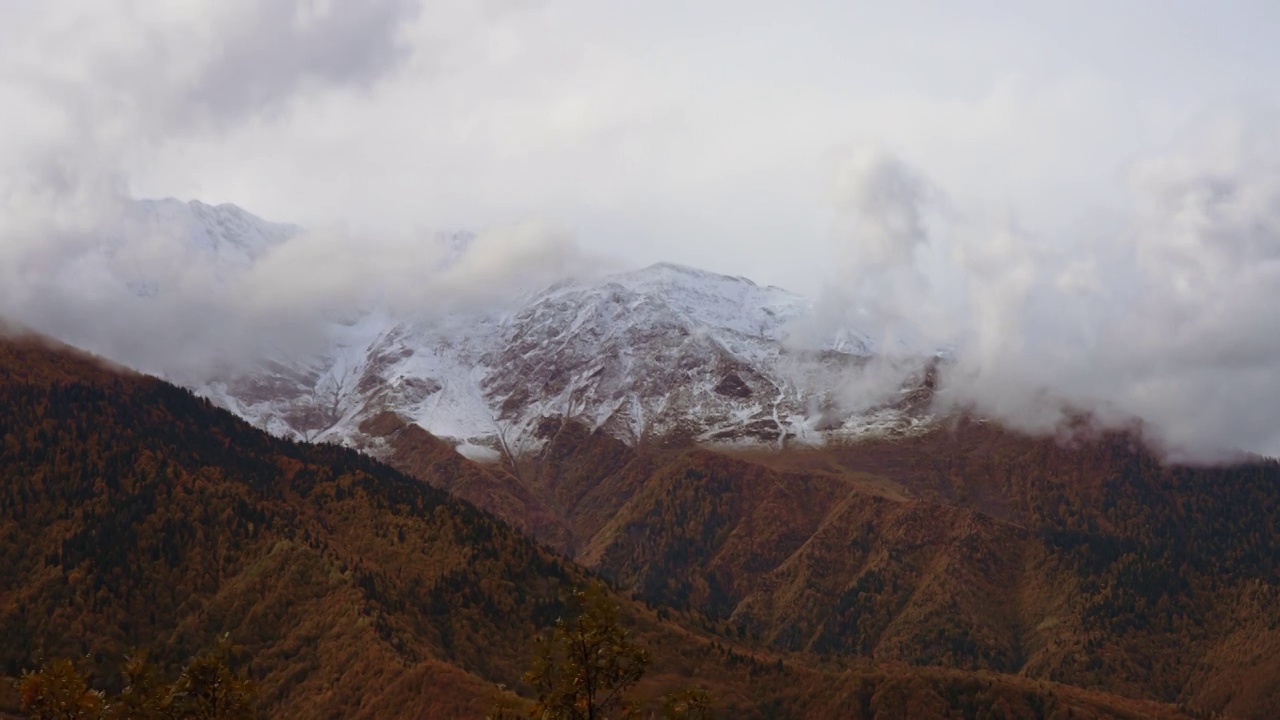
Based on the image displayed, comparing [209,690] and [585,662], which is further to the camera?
[209,690]

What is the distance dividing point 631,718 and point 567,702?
3.81 metres

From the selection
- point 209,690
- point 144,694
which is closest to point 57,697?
point 144,694

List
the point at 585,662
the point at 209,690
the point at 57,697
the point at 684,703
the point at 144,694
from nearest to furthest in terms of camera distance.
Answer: the point at 684,703, the point at 144,694, the point at 585,662, the point at 57,697, the point at 209,690

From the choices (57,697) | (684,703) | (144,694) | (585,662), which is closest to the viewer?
(684,703)

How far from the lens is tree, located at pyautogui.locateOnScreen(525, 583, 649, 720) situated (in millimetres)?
67250

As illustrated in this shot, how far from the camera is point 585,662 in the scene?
68.4 metres

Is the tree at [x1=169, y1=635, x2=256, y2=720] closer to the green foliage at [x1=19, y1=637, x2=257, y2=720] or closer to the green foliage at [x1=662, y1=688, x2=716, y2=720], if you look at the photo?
the green foliage at [x1=19, y1=637, x2=257, y2=720]

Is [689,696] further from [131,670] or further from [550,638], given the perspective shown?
[131,670]

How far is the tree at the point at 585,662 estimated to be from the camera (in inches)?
2648

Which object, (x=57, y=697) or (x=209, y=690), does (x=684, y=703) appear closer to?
(x=209, y=690)

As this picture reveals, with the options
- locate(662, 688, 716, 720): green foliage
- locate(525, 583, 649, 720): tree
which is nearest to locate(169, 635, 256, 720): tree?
locate(525, 583, 649, 720): tree

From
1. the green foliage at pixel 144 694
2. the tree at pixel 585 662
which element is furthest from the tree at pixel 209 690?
the tree at pixel 585 662

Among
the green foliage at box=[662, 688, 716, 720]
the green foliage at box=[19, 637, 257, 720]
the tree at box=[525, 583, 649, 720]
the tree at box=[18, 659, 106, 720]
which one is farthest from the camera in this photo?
the tree at box=[18, 659, 106, 720]

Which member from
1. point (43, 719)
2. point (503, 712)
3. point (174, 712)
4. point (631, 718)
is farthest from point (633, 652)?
point (43, 719)
